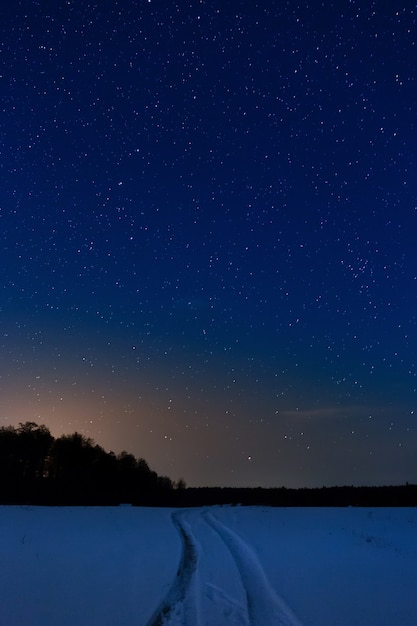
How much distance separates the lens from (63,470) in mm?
90750

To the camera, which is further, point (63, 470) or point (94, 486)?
point (63, 470)
